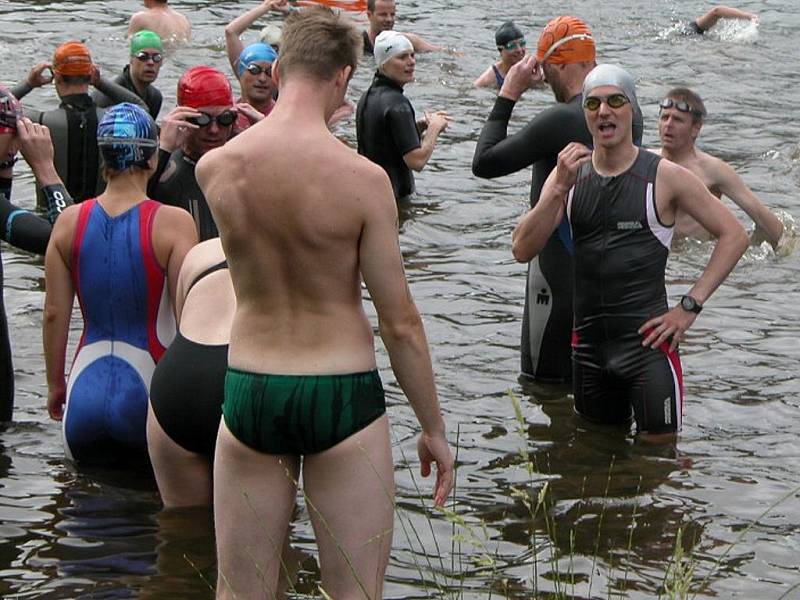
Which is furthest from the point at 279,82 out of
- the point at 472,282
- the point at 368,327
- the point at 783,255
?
the point at 783,255

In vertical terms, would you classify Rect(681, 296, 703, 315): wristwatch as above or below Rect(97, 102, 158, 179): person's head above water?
below

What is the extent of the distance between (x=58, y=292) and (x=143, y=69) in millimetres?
6561

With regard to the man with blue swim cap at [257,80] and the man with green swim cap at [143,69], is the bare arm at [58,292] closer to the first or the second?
the man with blue swim cap at [257,80]

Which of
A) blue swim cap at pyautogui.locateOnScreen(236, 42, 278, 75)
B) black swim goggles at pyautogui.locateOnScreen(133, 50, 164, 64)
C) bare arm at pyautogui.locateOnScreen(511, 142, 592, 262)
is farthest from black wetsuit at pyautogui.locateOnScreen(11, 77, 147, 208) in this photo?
bare arm at pyautogui.locateOnScreen(511, 142, 592, 262)

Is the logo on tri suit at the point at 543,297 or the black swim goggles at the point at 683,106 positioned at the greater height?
the black swim goggles at the point at 683,106

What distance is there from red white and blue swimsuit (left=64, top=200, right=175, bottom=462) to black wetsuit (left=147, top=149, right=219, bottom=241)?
31.0 inches

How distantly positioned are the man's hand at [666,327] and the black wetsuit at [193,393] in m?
2.44

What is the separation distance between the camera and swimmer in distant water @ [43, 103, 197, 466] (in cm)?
565

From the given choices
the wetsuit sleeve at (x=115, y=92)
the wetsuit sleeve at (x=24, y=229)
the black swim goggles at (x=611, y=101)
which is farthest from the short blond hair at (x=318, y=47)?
the wetsuit sleeve at (x=115, y=92)

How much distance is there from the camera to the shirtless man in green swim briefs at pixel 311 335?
4.05 m

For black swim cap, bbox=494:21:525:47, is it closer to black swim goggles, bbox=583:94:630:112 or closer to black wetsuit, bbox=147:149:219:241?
black swim goggles, bbox=583:94:630:112

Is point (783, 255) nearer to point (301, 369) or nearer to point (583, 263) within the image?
point (583, 263)

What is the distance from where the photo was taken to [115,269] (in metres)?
5.65

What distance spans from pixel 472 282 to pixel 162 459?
5883 millimetres
